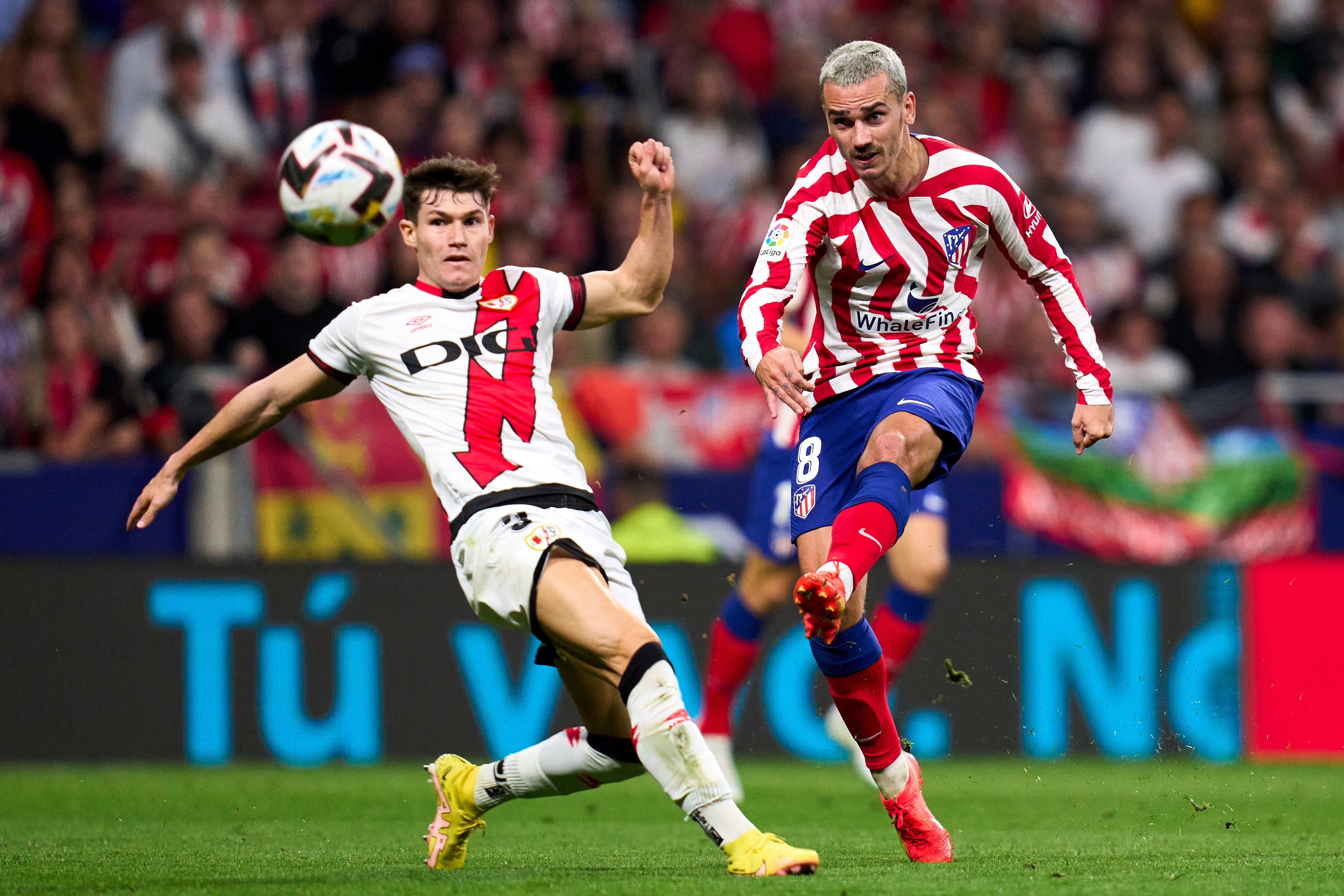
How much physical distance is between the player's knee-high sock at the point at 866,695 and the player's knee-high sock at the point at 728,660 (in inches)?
90.9

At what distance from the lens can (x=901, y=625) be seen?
25.1 ft

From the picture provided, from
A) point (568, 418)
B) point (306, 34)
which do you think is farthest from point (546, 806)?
point (306, 34)

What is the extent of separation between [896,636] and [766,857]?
318 centimetres

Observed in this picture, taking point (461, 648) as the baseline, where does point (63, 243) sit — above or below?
above

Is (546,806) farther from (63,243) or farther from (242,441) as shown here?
(63,243)

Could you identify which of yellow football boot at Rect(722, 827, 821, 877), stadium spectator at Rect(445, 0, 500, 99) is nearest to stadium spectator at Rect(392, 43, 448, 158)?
stadium spectator at Rect(445, 0, 500, 99)

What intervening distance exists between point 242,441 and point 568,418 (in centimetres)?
407

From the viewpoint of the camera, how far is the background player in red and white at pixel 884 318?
17.4 feet

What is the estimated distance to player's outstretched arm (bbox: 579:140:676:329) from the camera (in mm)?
5395

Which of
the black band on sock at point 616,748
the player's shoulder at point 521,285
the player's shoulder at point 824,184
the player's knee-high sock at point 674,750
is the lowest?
the black band on sock at point 616,748

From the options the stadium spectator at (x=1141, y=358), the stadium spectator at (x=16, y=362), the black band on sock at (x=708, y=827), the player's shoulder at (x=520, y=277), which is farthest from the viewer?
the stadium spectator at (x=1141, y=358)

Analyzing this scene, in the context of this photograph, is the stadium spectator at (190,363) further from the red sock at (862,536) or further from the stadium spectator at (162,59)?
the red sock at (862,536)

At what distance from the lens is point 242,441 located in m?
5.38

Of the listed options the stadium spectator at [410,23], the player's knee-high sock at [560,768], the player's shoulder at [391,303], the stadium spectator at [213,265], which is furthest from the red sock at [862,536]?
the stadium spectator at [410,23]
